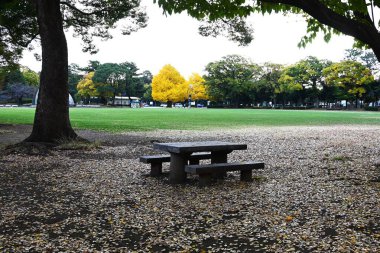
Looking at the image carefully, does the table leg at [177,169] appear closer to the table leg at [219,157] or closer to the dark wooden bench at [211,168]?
the dark wooden bench at [211,168]

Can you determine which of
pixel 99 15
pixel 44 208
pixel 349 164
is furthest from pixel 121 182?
pixel 99 15

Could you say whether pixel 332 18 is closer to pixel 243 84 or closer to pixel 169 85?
pixel 243 84

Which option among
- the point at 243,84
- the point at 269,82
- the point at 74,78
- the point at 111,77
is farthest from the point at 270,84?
the point at 74,78

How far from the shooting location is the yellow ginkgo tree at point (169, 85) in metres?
103

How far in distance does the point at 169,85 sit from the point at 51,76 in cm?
9017

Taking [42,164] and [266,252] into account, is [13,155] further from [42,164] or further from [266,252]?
[266,252]

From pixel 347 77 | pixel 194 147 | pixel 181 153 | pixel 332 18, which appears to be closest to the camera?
pixel 332 18

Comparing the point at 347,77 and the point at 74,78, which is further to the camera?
the point at 74,78

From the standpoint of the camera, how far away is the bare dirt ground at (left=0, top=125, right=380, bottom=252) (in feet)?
14.5

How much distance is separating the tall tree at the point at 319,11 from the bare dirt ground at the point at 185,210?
116 inches

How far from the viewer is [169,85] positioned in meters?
103

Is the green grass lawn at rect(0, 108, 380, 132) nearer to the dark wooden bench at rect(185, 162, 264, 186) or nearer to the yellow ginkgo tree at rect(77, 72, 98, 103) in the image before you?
the dark wooden bench at rect(185, 162, 264, 186)

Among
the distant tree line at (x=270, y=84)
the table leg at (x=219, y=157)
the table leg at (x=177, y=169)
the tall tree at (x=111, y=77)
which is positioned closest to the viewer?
the table leg at (x=177, y=169)

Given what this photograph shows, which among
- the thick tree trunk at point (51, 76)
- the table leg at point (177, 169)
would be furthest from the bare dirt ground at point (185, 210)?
the thick tree trunk at point (51, 76)
